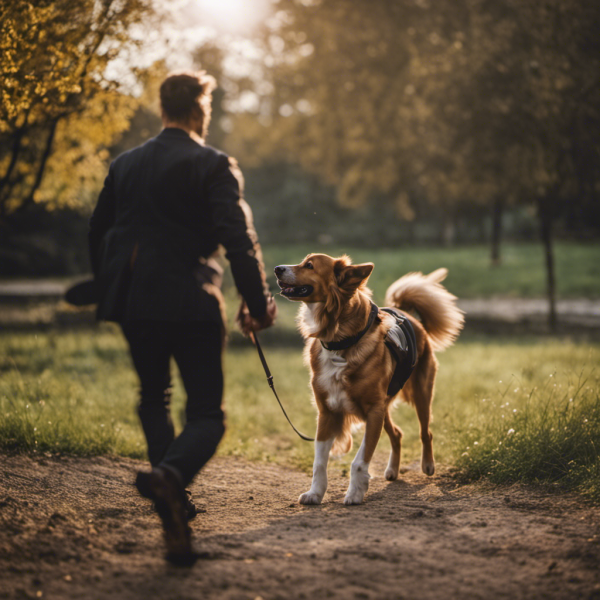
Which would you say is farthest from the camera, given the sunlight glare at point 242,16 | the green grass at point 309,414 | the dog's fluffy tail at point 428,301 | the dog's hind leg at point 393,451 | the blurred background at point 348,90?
the sunlight glare at point 242,16

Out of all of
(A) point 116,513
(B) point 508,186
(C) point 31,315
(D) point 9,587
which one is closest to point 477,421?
(A) point 116,513

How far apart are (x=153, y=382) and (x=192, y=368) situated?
0.26 metres

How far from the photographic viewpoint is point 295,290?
150 inches

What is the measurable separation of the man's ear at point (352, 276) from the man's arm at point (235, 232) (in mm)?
916

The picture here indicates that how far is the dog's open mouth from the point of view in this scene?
12.4 ft

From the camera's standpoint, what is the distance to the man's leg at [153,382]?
9.89 feet

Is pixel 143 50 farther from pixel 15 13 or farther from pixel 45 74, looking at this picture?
pixel 15 13

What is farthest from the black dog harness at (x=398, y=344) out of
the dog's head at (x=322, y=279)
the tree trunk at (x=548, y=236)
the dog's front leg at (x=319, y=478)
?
the tree trunk at (x=548, y=236)

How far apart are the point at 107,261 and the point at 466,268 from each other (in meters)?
27.1

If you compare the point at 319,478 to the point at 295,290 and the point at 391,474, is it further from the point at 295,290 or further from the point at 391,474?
the point at 295,290

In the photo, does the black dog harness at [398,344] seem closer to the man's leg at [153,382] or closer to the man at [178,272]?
the man at [178,272]

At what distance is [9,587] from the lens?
8.15 ft

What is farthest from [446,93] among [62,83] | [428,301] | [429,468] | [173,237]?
[173,237]

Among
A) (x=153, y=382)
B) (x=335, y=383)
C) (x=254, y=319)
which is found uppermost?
(x=254, y=319)
